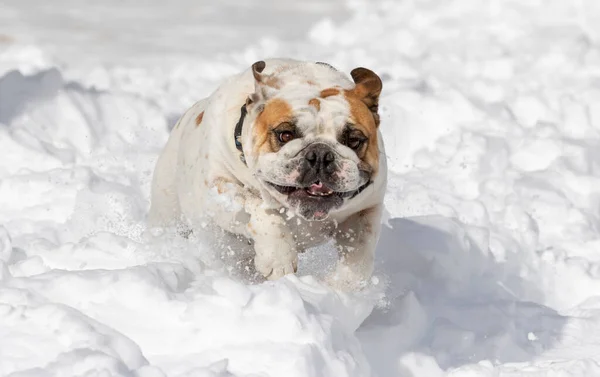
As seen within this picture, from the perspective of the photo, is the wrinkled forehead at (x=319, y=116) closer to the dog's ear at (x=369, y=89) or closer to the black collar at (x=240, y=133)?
the dog's ear at (x=369, y=89)

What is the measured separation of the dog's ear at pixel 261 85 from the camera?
432 centimetres

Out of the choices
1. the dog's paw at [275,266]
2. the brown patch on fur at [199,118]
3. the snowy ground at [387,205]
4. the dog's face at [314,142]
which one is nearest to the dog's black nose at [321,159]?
the dog's face at [314,142]

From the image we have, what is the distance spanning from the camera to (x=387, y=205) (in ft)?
20.9

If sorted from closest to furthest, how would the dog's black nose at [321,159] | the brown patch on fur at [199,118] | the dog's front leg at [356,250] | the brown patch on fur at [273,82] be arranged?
the dog's black nose at [321,159] < the brown patch on fur at [273,82] < the dog's front leg at [356,250] < the brown patch on fur at [199,118]

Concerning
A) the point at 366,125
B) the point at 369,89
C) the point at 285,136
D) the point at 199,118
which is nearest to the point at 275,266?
the point at 285,136

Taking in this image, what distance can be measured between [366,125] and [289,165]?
0.38 m

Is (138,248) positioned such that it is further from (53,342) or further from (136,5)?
(136,5)

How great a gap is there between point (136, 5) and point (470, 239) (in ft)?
29.8

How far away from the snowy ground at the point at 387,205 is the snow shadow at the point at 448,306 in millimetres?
12

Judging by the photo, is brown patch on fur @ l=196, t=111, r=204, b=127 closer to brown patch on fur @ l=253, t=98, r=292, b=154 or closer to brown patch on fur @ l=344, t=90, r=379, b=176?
brown patch on fur @ l=253, t=98, r=292, b=154

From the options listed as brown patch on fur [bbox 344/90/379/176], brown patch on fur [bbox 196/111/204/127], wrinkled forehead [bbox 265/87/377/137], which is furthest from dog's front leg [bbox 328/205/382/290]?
brown patch on fur [bbox 196/111/204/127]

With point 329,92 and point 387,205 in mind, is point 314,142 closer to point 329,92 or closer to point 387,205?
point 329,92

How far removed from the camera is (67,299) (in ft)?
12.5

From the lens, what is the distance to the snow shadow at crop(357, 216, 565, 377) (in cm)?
467
